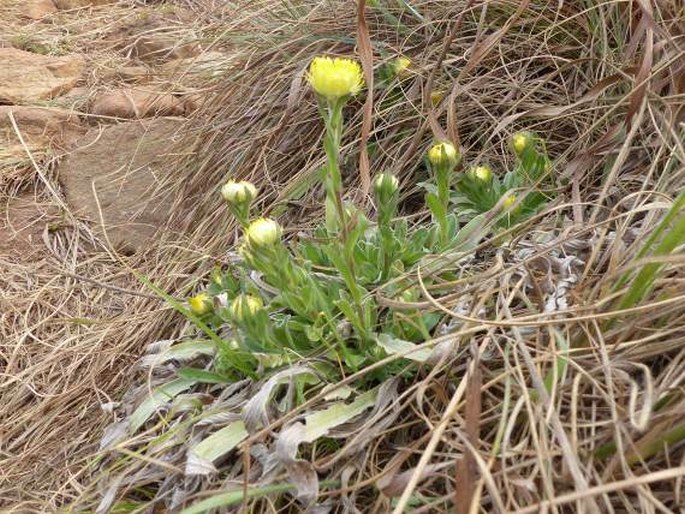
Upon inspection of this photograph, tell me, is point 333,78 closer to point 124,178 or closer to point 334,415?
point 334,415

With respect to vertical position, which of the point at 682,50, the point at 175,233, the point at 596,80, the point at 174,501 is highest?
the point at 682,50

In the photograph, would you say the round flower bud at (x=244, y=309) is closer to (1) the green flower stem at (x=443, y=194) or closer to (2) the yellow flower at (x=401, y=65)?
(1) the green flower stem at (x=443, y=194)

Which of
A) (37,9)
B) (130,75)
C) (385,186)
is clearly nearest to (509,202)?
(385,186)

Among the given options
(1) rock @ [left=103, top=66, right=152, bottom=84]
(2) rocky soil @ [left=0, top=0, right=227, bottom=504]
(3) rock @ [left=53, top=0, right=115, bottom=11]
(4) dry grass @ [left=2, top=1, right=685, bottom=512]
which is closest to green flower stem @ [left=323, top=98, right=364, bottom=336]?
(4) dry grass @ [left=2, top=1, right=685, bottom=512]

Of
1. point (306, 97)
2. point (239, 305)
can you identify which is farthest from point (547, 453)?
point (306, 97)

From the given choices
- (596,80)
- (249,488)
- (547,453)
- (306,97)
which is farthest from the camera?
(306,97)

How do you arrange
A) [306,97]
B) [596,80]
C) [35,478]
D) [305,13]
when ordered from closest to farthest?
1. [35,478]
2. [596,80]
3. [306,97]
4. [305,13]

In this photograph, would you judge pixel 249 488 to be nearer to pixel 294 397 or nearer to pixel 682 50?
pixel 294 397

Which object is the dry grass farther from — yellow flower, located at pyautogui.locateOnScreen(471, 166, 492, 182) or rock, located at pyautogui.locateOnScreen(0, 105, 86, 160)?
rock, located at pyautogui.locateOnScreen(0, 105, 86, 160)
